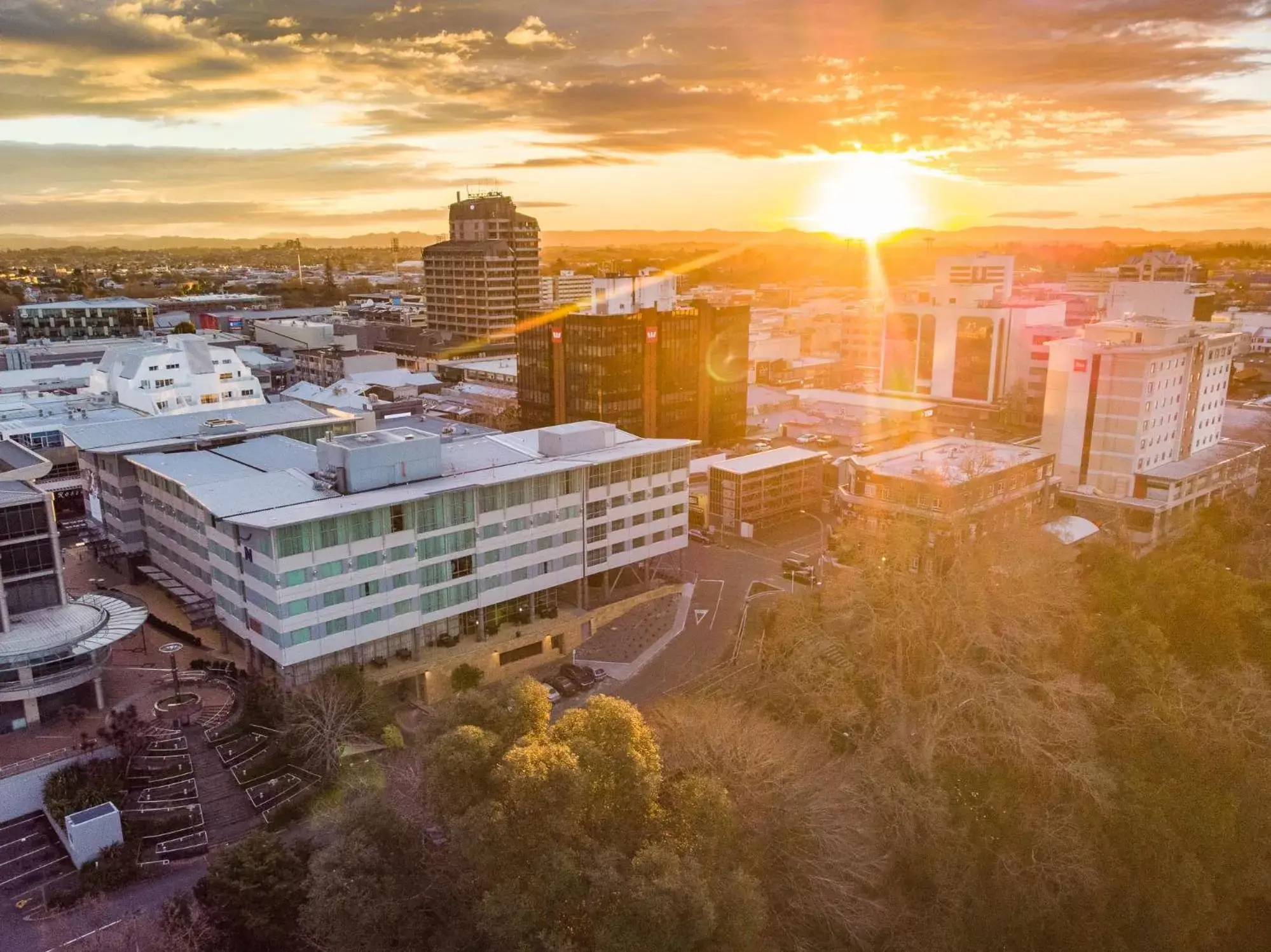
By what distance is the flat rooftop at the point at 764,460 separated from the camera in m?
35.5

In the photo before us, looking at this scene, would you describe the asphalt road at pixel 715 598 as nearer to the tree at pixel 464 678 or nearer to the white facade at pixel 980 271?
the tree at pixel 464 678

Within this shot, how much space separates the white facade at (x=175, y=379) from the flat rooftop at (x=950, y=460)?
28896mm

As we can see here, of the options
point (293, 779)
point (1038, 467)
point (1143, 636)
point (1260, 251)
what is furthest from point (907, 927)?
point (1260, 251)

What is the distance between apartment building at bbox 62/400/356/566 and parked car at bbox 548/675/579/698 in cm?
1557

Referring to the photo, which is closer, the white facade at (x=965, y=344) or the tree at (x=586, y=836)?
the tree at (x=586, y=836)

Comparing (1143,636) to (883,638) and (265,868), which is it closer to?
(883,638)

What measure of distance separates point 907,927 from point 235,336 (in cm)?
7164

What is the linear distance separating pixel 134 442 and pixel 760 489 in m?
23.5

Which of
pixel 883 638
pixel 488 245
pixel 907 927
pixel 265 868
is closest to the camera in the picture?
pixel 265 868

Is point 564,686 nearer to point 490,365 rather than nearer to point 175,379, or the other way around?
point 175,379

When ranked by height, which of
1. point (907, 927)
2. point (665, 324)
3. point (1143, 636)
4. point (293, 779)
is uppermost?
point (665, 324)

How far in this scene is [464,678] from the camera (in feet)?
76.4

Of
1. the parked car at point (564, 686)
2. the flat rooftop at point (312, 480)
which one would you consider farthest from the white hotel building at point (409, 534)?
the parked car at point (564, 686)

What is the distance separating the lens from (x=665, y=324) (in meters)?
45.4
